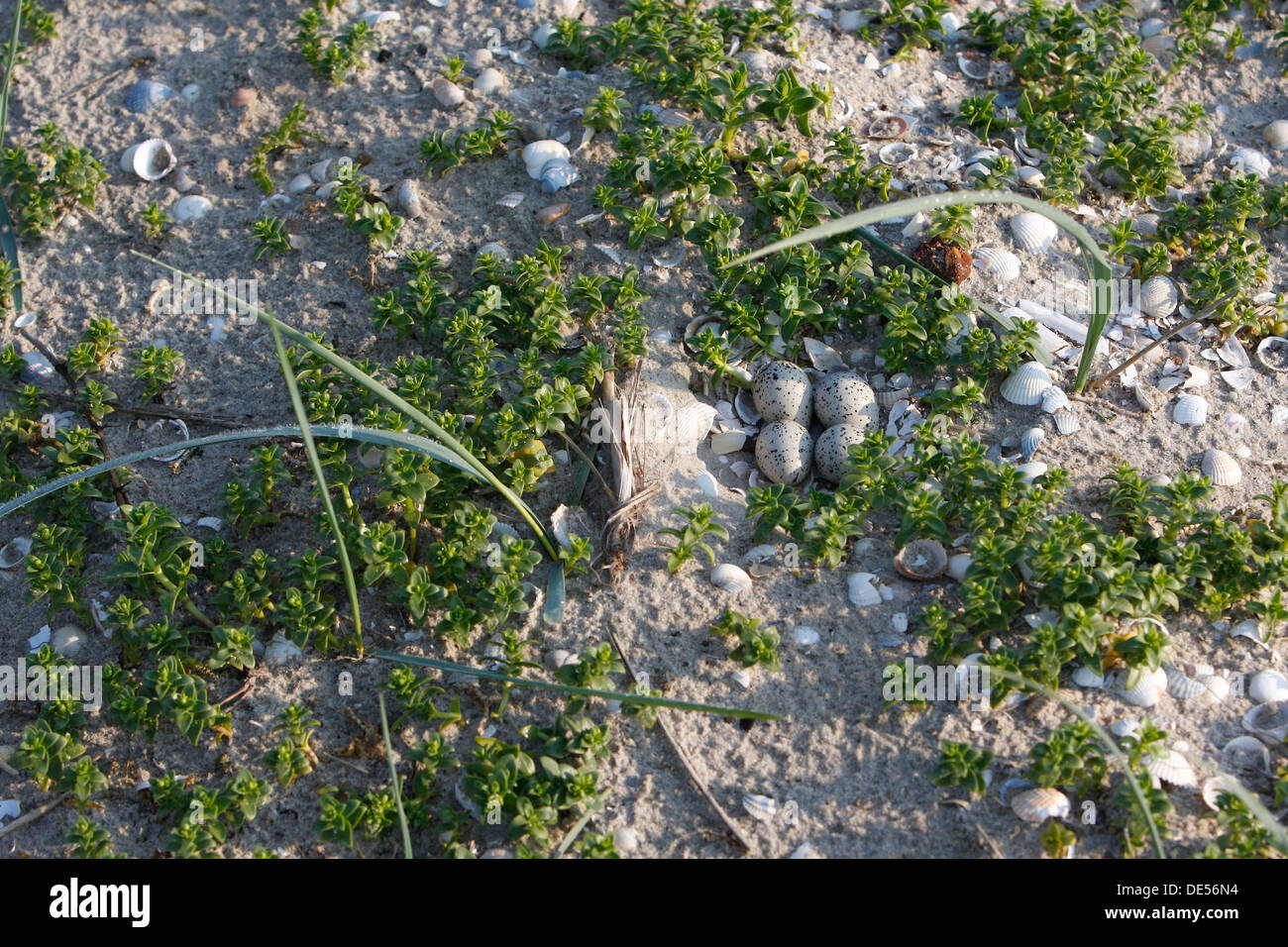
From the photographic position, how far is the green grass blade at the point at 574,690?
2.99m

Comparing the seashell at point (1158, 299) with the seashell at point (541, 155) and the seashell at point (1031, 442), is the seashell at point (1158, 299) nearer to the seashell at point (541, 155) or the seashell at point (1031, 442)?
the seashell at point (1031, 442)

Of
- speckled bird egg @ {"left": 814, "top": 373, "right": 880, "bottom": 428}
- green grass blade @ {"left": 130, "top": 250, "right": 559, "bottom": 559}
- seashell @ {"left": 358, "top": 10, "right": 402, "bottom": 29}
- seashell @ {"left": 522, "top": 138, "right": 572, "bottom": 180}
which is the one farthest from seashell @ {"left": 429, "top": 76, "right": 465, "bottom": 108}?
speckled bird egg @ {"left": 814, "top": 373, "right": 880, "bottom": 428}

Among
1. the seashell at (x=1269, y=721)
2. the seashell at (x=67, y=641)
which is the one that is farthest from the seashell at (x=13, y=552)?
the seashell at (x=1269, y=721)

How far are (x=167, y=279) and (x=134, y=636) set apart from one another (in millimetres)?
1669

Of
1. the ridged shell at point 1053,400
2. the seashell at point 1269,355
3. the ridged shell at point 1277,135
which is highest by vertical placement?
the ridged shell at point 1277,135

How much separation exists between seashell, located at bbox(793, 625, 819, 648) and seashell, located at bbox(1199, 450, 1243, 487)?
151 centimetres

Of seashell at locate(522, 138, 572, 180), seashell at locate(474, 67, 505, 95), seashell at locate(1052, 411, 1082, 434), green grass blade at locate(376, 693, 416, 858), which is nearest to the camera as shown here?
green grass blade at locate(376, 693, 416, 858)

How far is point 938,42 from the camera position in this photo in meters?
5.00

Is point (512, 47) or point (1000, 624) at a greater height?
point (512, 47)

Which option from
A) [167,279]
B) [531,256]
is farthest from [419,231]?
[167,279]

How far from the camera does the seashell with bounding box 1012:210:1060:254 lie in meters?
4.32

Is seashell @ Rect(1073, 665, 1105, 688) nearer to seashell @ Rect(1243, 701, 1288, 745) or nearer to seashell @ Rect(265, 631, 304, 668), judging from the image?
seashell @ Rect(1243, 701, 1288, 745)

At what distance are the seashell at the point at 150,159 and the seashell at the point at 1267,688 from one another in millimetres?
4604

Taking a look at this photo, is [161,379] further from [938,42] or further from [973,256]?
[938,42]
